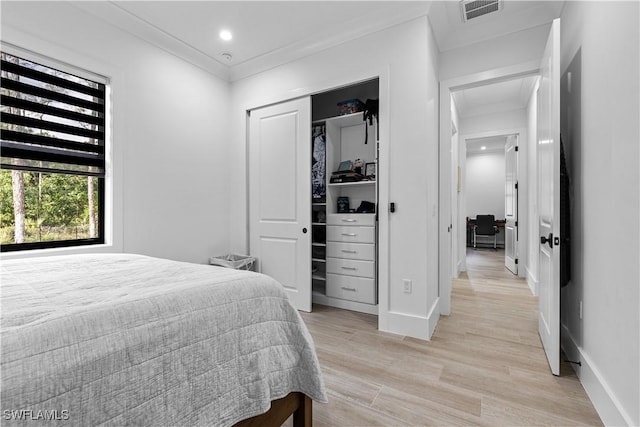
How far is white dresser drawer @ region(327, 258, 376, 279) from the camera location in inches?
118

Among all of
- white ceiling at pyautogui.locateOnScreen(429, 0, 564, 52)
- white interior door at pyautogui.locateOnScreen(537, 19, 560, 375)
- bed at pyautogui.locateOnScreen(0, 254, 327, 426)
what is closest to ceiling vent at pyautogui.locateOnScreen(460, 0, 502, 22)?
white ceiling at pyautogui.locateOnScreen(429, 0, 564, 52)

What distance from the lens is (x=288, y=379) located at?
115 cm

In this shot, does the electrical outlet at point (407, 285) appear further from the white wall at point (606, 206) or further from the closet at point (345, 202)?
the white wall at point (606, 206)

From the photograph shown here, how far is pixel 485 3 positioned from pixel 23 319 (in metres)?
3.18

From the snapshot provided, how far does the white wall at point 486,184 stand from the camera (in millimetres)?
8305

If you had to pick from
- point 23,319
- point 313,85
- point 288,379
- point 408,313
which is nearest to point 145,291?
point 23,319

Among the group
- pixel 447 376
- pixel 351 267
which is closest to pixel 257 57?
pixel 351 267

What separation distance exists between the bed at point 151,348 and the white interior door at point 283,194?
5.94 feet

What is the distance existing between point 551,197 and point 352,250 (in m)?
1.70

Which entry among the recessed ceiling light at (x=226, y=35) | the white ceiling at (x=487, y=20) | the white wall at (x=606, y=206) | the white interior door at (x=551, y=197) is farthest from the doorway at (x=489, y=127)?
the recessed ceiling light at (x=226, y=35)

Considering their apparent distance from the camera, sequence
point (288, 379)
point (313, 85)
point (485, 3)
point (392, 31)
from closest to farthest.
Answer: point (288, 379), point (485, 3), point (392, 31), point (313, 85)

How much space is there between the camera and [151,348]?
2.63ft

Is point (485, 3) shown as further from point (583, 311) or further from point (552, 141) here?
point (583, 311)

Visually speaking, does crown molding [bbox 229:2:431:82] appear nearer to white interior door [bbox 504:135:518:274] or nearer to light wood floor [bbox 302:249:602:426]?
light wood floor [bbox 302:249:602:426]
